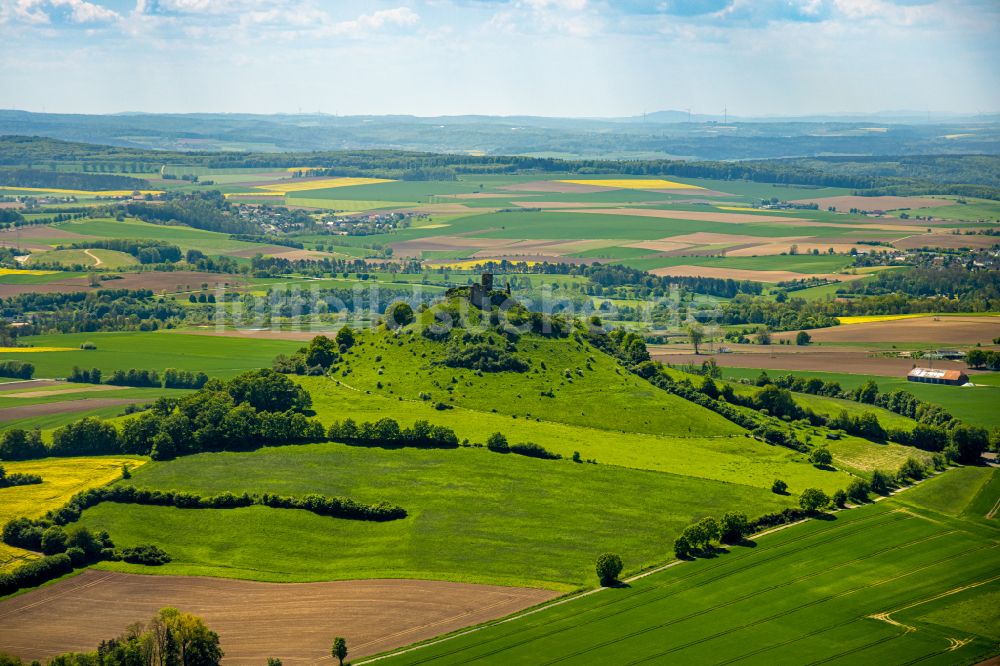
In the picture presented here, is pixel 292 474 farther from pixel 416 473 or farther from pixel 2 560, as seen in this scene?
pixel 2 560

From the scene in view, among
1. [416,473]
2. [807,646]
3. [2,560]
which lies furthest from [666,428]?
[2,560]

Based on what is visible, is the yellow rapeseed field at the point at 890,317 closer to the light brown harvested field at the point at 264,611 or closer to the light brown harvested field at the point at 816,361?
the light brown harvested field at the point at 816,361

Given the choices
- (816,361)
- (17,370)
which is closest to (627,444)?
(816,361)

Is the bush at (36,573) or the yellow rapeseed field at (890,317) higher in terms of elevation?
the yellow rapeseed field at (890,317)

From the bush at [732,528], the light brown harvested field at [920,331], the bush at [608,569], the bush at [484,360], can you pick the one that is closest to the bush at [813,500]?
the bush at [732,528]

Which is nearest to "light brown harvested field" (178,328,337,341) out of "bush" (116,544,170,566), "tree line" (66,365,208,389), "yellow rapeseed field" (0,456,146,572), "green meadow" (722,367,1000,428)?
"tree line" (66,365,208,389)
